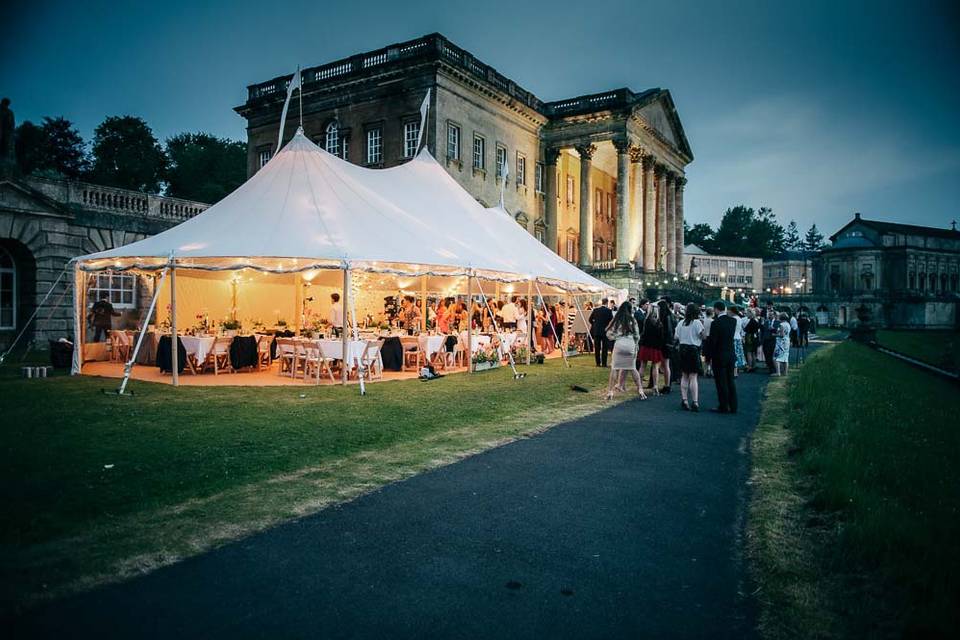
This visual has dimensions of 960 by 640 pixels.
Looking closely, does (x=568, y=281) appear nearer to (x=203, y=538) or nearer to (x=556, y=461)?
(x=556, y=461)

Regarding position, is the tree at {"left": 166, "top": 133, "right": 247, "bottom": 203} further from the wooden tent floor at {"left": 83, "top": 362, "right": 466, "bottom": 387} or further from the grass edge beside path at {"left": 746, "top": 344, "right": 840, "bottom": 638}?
the grass edge beside path at {"left": 746, "top": 344, "right": 840, "bottom": 638}

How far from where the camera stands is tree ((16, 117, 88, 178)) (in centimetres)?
3785

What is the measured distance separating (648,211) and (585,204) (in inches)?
196

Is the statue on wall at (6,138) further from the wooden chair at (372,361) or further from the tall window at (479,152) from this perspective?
the tall window at (479,152)

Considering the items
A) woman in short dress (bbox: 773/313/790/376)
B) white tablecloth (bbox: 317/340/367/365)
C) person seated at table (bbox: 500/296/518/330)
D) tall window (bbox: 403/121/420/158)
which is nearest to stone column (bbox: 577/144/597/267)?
tall window (bbox: 403/121/420/158)

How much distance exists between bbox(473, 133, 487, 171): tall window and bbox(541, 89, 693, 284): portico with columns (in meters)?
6.66

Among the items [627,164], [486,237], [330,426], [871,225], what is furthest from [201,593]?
[871,225]

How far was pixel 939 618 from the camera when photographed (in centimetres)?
278

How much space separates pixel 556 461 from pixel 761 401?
→ 6.56 m

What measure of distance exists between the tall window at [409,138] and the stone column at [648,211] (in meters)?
16.2

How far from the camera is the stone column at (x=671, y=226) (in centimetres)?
4481

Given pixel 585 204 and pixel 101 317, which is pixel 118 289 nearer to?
pixel 101 317

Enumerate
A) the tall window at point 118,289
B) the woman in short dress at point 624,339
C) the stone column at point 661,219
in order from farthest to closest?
the stone column at point 661,219, the tall window at point 118,289, the woman in short dress at point 624,339

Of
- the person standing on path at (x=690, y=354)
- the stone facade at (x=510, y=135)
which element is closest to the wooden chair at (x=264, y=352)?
the person standing on path at (x=690, y=354)
